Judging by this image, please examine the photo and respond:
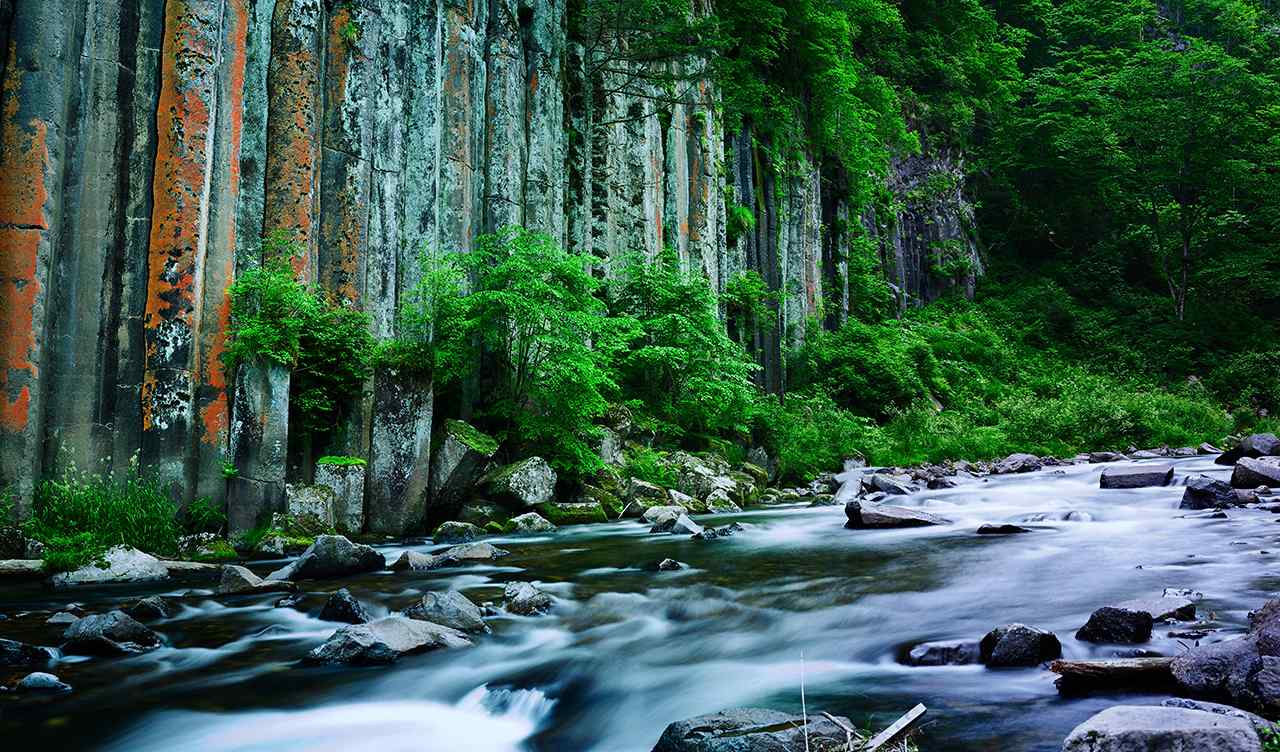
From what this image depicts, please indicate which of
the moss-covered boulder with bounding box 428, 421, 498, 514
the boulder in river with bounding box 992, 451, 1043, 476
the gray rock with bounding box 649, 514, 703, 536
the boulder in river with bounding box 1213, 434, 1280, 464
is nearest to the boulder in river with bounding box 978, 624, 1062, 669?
the gray rock with bounding box 649, 514, 703, 536

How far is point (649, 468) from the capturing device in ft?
51.2

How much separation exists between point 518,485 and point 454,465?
41.1 inches

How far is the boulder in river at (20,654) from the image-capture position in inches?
198

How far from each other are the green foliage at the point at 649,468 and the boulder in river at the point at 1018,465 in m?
8.65

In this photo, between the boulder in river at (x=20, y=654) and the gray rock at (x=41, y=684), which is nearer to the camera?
the gray rock at (x=41, y=684)

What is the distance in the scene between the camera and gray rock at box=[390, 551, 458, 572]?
8.40m

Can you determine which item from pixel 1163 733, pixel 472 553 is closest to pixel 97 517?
pixel 472 553

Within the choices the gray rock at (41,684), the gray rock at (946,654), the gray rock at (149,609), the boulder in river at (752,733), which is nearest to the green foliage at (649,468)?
the gray rock at (149,609)

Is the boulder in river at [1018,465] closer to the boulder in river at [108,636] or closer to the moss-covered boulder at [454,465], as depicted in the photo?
the moss-covered boulder at [454,465]

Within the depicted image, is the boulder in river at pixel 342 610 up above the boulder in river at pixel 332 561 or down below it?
below

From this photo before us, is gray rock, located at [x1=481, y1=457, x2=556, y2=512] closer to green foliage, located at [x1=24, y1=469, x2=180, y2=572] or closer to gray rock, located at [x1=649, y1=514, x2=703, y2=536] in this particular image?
gray rock, located at [x1=649, y1=514, x2=703, y2=536]

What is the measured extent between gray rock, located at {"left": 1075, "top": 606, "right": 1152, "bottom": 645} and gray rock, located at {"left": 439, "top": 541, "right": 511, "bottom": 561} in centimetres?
593

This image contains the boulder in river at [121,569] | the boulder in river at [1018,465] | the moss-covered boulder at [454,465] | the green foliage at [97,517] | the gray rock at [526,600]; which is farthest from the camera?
the boulder in river at [1018,465]

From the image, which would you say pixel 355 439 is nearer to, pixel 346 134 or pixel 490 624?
pixel 346 134
